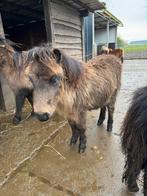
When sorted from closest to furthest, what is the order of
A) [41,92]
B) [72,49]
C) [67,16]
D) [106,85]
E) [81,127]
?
1. [41,92]
2. [81,127]
3. [106,85]
4. [67,16]
5. [72,49]

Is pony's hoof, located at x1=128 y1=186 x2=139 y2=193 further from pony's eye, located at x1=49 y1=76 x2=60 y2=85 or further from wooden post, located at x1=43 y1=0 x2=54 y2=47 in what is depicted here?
wooden post, located at x1=43 y1=0 x2=54 y2=47

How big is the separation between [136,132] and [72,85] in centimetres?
113

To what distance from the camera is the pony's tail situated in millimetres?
1455

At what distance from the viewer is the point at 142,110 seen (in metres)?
1.46

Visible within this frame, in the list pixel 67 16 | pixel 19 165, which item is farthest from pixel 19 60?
pixel 67 16

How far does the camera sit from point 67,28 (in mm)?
5672

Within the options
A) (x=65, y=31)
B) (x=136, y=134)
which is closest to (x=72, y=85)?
(x=136, y=134)

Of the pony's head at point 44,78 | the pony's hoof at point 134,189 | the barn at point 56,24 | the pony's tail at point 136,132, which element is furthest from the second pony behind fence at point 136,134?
the barn at point 56,24

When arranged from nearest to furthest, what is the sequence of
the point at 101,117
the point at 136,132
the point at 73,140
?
the point at 136,132
the point at 73,140
the point at 101,117

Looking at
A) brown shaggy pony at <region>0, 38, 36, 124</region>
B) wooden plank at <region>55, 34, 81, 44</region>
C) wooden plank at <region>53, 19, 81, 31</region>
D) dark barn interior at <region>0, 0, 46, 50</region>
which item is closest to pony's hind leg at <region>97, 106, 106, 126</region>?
brown shaggy pony at <region>0, 38, 36, 124</region>

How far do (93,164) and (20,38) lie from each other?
826cm

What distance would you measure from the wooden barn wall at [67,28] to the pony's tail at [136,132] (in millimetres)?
3621

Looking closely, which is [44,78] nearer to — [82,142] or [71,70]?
[71,70]

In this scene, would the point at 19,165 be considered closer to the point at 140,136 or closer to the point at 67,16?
the point at 140,136
